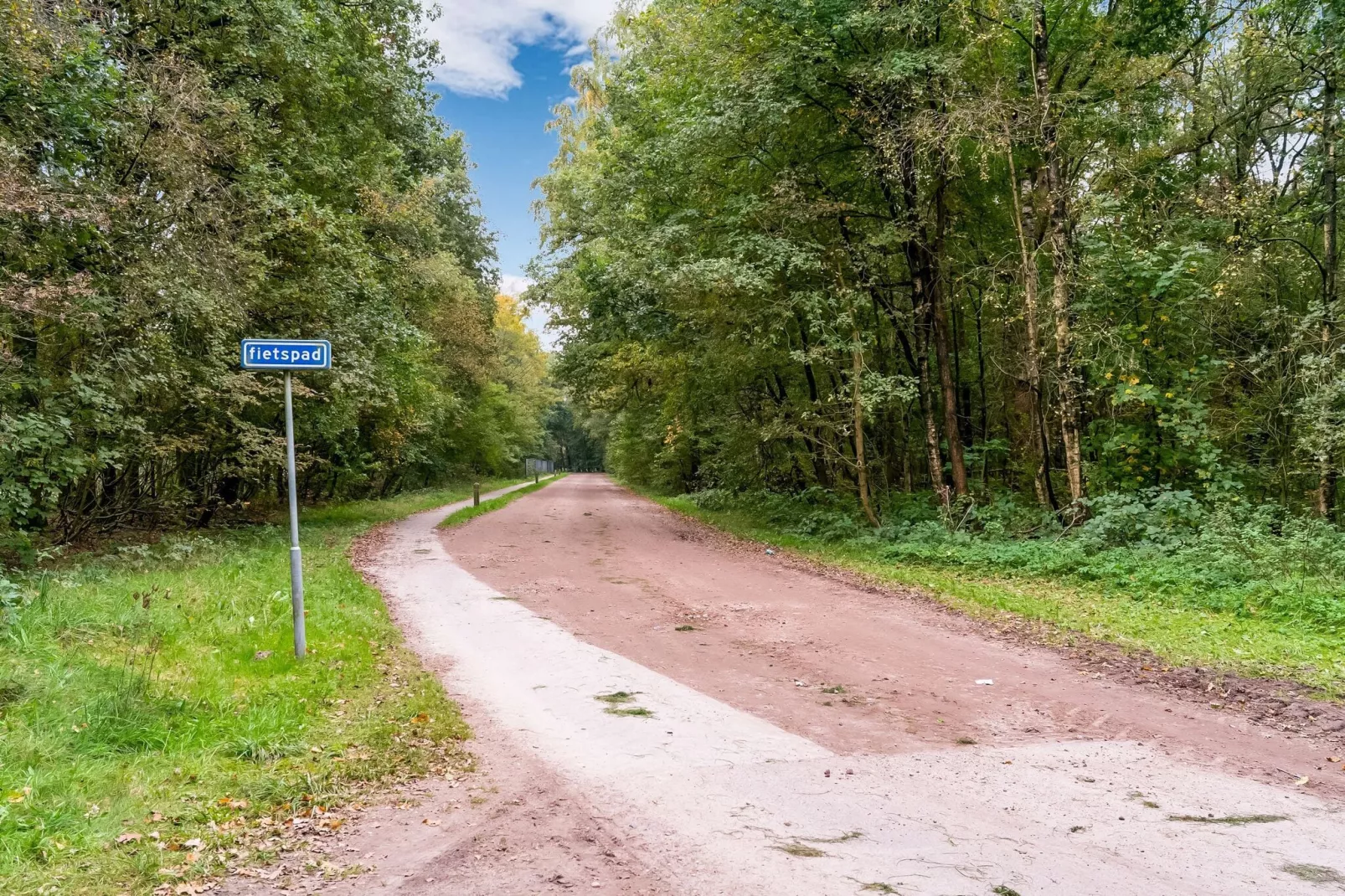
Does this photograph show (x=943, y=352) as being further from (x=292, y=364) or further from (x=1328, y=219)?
(x=292, y=364)

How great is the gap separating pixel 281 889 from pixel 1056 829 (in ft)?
12.4

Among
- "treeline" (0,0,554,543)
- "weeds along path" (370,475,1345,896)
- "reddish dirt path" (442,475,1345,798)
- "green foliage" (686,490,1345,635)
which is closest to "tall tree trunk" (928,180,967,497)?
"green foliage" (686,490,1345,635)

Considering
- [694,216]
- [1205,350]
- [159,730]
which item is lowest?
[159,730]

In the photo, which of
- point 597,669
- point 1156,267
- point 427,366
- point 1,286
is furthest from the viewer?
point 427,366

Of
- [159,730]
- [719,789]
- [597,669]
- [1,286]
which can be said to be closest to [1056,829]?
[719,789]

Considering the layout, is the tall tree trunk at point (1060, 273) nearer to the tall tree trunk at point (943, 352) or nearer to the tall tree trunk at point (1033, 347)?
the tall tree trunk at point (1033, 347)

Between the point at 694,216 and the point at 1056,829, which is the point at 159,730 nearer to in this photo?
the point at 1056,829

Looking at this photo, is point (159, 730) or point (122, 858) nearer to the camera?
point (122, 858)

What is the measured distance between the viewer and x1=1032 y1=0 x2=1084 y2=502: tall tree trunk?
1301cm

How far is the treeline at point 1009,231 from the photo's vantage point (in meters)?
12.5

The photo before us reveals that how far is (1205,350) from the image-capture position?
12.9 meters

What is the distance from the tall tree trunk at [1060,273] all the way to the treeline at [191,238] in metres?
12.7

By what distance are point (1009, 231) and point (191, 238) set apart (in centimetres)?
1599

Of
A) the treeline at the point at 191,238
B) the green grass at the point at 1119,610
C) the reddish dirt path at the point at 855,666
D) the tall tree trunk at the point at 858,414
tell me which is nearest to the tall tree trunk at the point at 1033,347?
the green grass at the point at 1119,610
